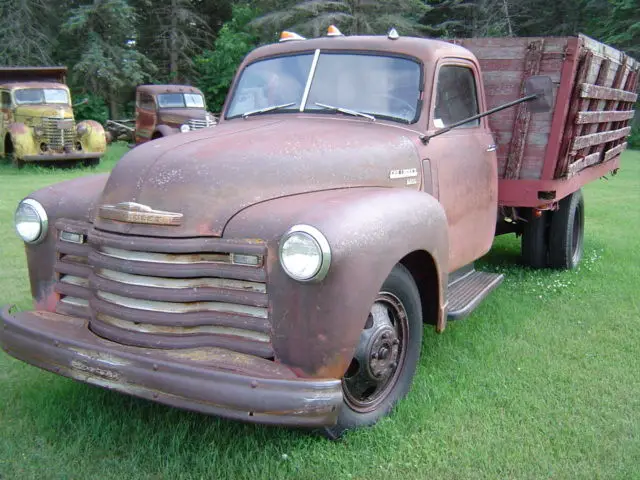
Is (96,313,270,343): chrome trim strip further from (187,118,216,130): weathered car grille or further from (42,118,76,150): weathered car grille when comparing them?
(42,118,76,150): weathered car grille

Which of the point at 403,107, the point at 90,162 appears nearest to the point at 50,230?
the point at 403,107

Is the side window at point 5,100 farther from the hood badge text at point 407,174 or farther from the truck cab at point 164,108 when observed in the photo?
the hood badge text at point 407,174

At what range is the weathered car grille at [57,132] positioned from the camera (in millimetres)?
15047

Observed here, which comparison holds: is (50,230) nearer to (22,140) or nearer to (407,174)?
(407,174)

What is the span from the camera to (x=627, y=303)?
5152mm

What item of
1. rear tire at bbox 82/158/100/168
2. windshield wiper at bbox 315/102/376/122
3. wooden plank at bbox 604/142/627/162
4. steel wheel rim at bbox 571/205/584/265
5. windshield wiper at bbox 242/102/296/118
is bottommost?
rear tire at bbox 82/158/100/168

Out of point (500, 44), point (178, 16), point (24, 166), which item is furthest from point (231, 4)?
point (500, 44)

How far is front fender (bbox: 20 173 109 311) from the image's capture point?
131 inches

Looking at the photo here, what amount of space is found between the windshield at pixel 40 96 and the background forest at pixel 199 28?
27.9 feet

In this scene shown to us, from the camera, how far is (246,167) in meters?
3.07

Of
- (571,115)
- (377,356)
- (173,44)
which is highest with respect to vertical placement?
(571,115)

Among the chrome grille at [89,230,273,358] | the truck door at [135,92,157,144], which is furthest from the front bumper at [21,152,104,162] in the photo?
the chrome grille at [89,230,273,358]

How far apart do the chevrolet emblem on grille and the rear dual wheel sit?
393 centimetres

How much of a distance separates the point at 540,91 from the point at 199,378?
97.8 inches
